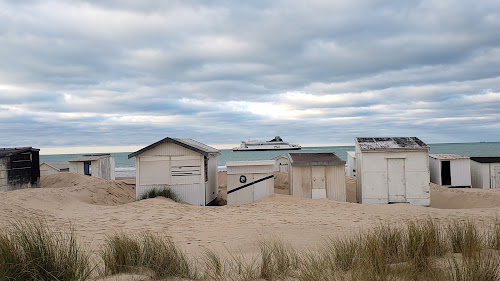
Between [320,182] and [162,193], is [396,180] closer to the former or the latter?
[320,182]

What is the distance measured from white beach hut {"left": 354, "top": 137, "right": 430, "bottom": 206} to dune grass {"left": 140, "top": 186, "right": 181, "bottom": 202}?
8.44 metres

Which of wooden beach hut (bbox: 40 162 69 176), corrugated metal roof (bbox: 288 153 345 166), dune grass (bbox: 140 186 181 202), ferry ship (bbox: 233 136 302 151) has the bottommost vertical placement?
dune grass (bbox: 140 186 181 202)

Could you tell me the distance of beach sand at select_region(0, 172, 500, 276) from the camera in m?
9.73

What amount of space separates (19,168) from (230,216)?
13043 mm

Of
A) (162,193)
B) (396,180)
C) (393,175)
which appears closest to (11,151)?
(162,193)

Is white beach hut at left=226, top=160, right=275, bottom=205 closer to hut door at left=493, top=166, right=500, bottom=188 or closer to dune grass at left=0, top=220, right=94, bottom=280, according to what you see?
dune grass at left=0, top=220, right=94, bottom=280

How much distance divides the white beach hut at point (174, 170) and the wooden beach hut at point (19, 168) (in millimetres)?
6705

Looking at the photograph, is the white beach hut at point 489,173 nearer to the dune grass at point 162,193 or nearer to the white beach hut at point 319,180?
the white beach hut at point 319,180

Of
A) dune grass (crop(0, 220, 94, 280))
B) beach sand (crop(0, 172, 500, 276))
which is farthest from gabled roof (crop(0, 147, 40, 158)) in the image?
dune grass (crop(0, 220, 94, 280))

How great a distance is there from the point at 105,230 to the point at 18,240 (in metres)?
5.05

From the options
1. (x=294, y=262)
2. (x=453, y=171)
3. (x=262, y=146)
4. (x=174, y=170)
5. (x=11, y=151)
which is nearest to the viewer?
(x=294, y=262)

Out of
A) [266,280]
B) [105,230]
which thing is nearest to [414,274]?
[266,280]

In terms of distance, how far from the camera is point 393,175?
16.3 metres

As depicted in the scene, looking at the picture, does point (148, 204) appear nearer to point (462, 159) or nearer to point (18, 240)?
point (18, 240)
